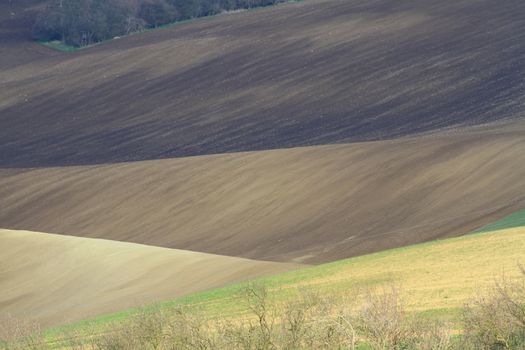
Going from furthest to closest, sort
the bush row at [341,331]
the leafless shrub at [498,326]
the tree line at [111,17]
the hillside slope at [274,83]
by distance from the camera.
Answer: the tree line at [111,17], the hillside slope at [274,83], the leafless shrub at [498,326], the bush row at [341,331]

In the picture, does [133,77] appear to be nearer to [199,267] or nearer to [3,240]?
[3,240]

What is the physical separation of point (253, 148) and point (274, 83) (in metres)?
12.7

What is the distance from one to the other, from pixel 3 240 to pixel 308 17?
3450 centimetres

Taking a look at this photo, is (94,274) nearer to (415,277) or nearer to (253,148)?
(253,148)

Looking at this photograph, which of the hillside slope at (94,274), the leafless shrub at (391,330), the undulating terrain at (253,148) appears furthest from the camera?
the undulating terrain at (253,148)

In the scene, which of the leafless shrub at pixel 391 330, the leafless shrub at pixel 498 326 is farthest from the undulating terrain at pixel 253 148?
the leafless shrub at pixel 391 330

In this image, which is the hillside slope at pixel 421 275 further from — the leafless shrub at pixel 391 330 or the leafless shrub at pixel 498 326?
the leafless shrub at pixel 391 330

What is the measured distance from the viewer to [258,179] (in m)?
46.0

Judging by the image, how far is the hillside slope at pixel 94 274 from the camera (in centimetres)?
3469

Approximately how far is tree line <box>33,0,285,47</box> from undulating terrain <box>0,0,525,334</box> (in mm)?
5210

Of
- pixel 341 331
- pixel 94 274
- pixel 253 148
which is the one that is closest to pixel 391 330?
pixel 341 331

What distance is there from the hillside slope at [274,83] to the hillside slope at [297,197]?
352 centimetres

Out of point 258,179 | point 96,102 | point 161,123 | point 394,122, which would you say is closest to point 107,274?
point 258,179

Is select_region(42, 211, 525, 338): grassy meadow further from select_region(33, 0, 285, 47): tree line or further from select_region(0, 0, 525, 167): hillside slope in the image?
select_region(33, 0, 285, 47): tree line
